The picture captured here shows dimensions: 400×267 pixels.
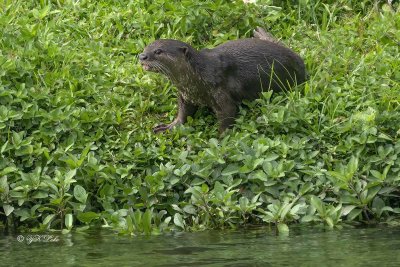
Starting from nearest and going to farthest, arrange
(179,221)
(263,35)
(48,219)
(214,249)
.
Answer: (214,249) → (179,221) → (48,219) → (263,35)

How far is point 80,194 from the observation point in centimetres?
704

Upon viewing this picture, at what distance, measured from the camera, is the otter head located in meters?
8.03

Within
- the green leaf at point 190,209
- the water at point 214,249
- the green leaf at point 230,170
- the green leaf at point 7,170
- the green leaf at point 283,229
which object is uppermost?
the green leaf at point 7,170

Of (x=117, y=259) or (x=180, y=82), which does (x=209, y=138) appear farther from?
(x=117, y=259)

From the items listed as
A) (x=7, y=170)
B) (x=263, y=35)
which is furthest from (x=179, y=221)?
(x=263, y=35)

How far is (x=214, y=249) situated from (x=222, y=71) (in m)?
2.19

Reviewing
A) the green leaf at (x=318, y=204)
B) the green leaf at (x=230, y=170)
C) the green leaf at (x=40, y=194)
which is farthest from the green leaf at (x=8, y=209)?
the green leaf at (x=318, y=204)

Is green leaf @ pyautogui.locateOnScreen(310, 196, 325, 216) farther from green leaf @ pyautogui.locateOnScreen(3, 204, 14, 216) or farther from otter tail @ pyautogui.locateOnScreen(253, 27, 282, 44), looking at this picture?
otter tail @ pyautogui.locateOnScreen(253, 27, 282, 44)

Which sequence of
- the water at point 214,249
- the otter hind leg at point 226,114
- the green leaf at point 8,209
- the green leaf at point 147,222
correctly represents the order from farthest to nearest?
the otter hind leg at point 226,114 → the green leaf at point 8,209 → the green leaf at point 147,222 → the water at point 214,249

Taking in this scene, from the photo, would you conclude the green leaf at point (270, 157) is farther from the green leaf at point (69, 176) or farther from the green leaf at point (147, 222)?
the green leaf at point (69, 176)

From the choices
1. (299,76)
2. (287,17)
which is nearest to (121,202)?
(299,76)

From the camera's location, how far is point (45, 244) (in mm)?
6500

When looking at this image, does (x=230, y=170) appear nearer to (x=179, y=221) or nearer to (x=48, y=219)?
(x=179, y=221)

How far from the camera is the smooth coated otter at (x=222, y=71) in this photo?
805 centimetres
